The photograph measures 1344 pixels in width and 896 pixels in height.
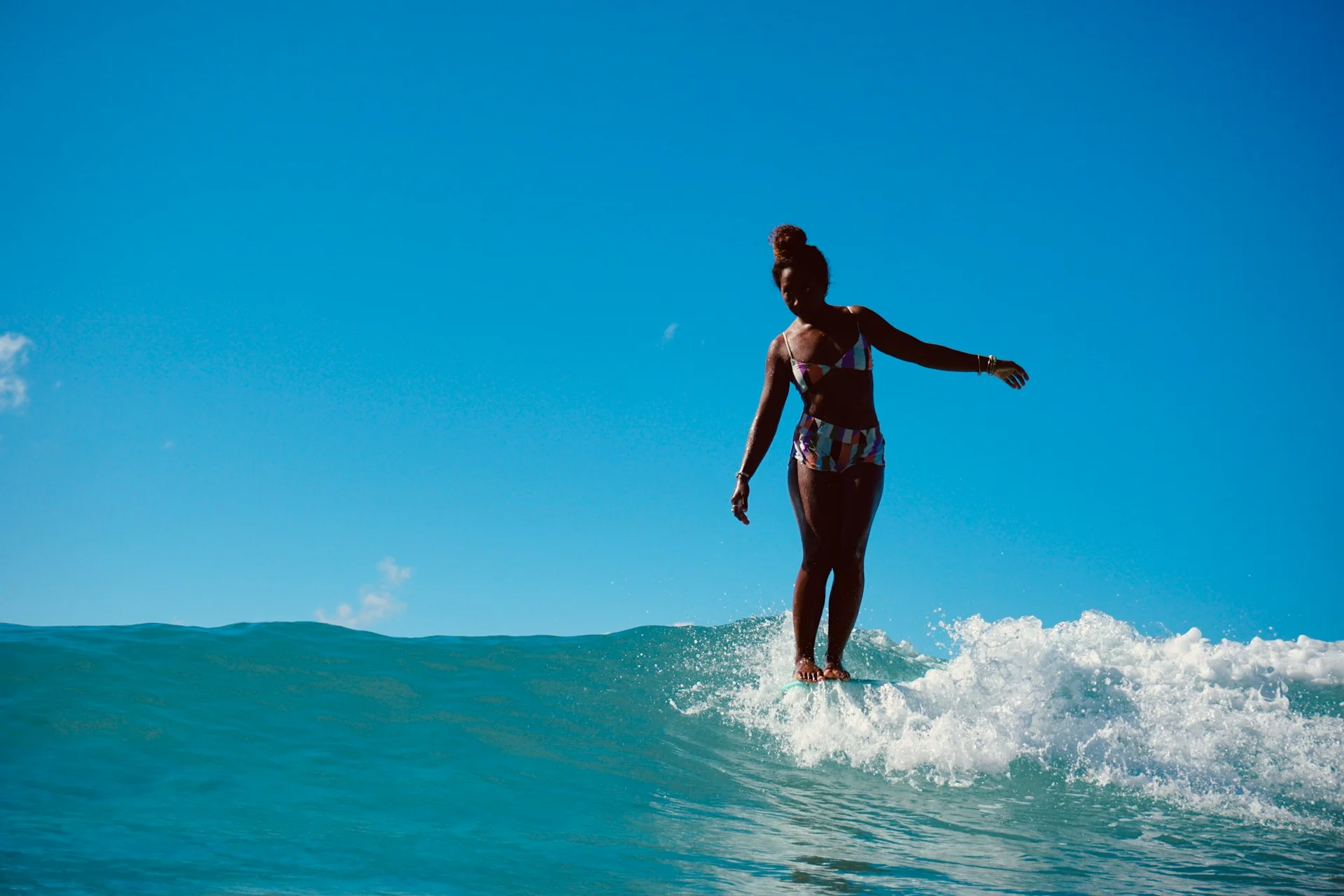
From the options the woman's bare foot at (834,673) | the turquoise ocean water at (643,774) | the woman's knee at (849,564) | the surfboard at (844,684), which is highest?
the woman's knee at (849,564)

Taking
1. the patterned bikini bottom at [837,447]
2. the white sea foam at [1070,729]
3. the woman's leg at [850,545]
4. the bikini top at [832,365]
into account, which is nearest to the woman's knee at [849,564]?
the woman's leg at [850,545]

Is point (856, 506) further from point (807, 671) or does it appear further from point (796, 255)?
point (796, 255)

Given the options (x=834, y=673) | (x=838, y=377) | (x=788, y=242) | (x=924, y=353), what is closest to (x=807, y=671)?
(x=834, y=673)

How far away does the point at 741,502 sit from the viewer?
5.12m

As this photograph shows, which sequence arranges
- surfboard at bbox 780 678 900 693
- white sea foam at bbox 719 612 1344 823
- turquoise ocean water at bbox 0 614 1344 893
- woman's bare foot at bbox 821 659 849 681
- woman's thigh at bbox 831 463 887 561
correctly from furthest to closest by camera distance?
woman's thigh at bbox 831 463 887 561 → woman's bare foot at bbox 821 659 849 681 → surfboard at bbox 780 678 900 693 → white sea foam at bbox 719 612 1344 823 → turquoise ocean water at bbox 0 614 1344 893

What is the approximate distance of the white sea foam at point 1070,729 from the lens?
3.89 metres

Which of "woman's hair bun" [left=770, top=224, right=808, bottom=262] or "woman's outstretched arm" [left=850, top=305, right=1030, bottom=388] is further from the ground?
"woman's hair bun" [left=770, top=224, right=808, bottom=262]

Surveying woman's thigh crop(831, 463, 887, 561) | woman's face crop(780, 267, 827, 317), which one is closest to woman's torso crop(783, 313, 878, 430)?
woman's face crop(780, 267, 827, 317)

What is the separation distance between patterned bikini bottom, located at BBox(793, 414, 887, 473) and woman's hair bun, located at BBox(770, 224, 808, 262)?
91 centimetres

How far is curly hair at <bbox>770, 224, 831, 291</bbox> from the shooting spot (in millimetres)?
4973

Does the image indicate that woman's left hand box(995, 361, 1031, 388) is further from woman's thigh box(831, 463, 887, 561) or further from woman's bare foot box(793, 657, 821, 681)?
woman's bare foot box(793, 657, 821, 681)

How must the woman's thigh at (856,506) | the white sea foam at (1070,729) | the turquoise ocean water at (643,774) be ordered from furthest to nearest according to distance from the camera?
the woman's thigh at (856,506), the white sea foam at (1070,729), the turquoise ocean water at (643,774)

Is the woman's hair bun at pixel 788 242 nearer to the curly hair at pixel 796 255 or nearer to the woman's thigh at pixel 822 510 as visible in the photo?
the curly hair at pixel 796 255

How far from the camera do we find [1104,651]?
6602mm
